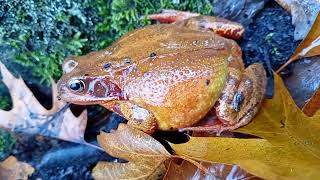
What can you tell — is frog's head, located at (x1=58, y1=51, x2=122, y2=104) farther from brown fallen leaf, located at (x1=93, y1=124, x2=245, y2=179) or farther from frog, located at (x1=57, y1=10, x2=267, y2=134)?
brown fallen leaf, located at (x1=93, y1=124, x2=245, y2=179)

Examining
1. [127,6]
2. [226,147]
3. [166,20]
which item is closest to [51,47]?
[127,6]

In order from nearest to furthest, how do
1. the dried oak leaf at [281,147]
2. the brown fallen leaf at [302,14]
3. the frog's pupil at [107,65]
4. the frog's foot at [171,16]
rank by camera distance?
the dried oak leaf at [281,147] → the frog's pupil at [107,65] → the brown fallen leaf at [302,14] → the frog's foot at [171,16]

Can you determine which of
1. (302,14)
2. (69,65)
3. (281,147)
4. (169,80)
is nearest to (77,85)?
(69,65)

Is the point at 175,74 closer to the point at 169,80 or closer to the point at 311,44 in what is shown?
the point at 169,80

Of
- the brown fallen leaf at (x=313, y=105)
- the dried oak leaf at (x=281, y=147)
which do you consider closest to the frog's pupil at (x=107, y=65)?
the dried oak leaf at (x=281, y=147)

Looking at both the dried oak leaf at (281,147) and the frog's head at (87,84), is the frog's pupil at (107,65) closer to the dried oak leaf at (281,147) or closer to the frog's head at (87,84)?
the frog's head at (87,84)

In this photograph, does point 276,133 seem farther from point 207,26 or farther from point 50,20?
point 50,20

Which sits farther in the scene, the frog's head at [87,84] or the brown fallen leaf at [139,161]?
the frog's head at [87,84]
